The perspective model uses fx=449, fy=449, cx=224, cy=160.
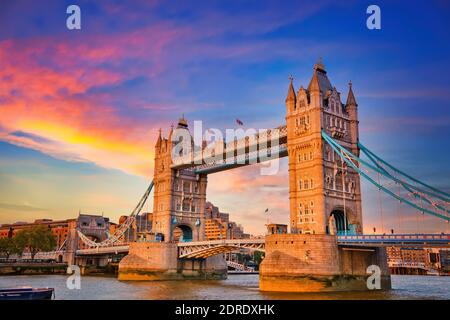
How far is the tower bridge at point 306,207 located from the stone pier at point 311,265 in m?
0.10

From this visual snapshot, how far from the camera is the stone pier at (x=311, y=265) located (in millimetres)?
45844

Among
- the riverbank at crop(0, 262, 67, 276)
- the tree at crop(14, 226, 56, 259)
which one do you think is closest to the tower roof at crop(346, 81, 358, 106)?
the riverbank at crop(0, 262, 67, 276)

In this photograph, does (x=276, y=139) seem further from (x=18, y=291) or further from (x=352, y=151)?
(x=18, y=291)

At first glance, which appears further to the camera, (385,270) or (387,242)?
(385,270)

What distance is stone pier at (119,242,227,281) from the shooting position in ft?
235

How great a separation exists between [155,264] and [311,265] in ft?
109

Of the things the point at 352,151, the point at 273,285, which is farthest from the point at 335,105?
the point at 273,285

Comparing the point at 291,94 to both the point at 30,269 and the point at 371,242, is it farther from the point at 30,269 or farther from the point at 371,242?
the point at 30,269

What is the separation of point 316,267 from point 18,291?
2774cm

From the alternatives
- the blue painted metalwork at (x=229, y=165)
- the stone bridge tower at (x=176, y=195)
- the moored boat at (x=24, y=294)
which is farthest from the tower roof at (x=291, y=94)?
the moored boat at (x=24, y=294)

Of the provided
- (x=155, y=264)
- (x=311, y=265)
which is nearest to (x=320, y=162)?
(x=311, y=265)

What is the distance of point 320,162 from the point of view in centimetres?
5334

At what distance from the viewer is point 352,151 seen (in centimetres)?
5725

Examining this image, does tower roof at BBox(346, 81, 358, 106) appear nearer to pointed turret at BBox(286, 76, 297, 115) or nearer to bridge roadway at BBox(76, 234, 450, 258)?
pointed turret at BBox(286, 76, 297, 115)
